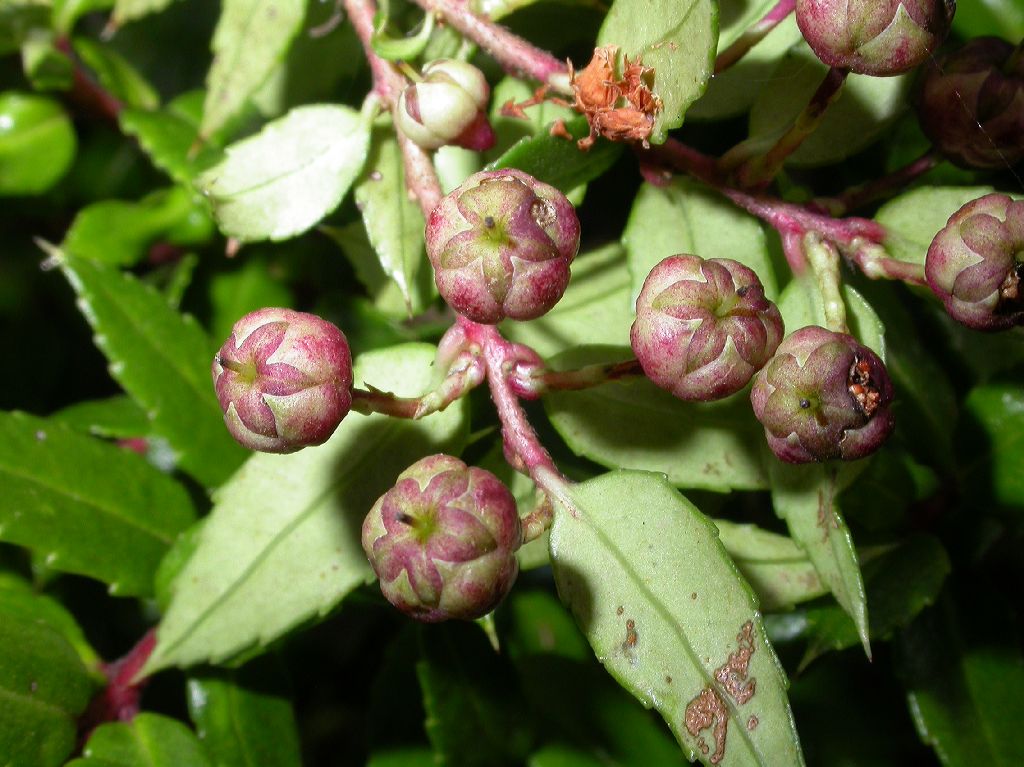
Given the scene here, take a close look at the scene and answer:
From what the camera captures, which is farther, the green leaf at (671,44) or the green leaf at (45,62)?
the green leaf at (45,62)

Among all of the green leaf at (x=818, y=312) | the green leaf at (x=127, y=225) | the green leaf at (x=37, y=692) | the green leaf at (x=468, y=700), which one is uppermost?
the green leaf at (x=818, y=312)

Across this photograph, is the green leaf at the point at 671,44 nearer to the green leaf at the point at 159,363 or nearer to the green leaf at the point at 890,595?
the green leaf at the point at 890,595

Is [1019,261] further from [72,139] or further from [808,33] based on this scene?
[72,139]

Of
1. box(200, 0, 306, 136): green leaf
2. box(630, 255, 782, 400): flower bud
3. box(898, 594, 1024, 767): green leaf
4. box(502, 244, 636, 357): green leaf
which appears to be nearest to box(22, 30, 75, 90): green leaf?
box(200, 0, 306, 136): green leaf

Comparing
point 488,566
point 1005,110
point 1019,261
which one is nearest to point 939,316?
point 1005,110

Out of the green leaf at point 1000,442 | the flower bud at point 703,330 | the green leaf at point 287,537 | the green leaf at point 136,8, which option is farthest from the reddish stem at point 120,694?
the green leaf at point 1000,442

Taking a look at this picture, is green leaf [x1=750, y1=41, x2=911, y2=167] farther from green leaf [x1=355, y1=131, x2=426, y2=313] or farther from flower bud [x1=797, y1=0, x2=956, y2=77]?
green leaf [x1=355, y1=131, x2=426, y2=313]
